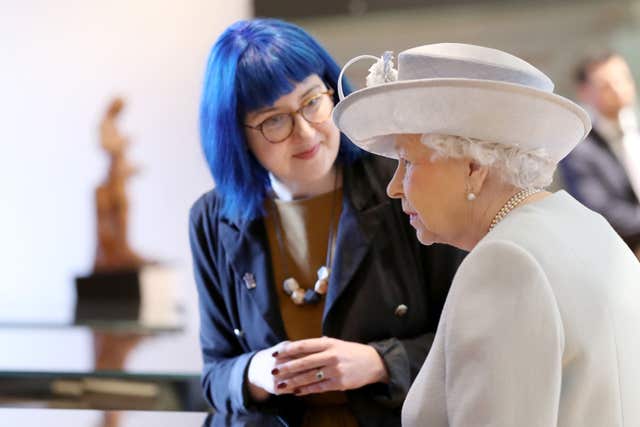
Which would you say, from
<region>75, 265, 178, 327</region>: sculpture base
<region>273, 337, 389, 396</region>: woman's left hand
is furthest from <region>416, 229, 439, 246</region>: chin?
<region>75, 265, 178, 327</region>: sculpture base

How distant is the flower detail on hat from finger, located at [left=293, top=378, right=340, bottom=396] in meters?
0.62

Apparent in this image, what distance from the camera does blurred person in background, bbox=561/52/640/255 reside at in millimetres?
4535

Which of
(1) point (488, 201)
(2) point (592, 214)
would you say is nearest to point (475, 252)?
(1) point (488, 201)

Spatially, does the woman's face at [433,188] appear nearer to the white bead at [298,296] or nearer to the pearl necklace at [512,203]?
the pearl necklace at [512,203]

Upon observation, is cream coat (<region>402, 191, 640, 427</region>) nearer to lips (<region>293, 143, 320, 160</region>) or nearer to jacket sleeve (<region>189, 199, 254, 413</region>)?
lips (<region>293, 143, 320, 160</region>)

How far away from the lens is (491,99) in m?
1.35

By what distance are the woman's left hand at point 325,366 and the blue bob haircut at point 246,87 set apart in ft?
1.24

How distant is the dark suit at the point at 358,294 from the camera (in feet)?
6.32

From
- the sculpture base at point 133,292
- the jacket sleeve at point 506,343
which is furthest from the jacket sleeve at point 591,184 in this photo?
the jacket sleeve at point 506,343

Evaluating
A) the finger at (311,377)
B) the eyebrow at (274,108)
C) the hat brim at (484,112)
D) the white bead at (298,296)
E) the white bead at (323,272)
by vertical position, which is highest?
the hat brim at (484,112)

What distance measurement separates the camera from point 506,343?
1.25 m

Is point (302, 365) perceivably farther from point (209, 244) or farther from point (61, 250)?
point (61, 250)

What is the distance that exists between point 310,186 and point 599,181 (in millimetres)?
2848

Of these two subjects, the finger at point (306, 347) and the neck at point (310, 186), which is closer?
the finger at point (306, 347)
